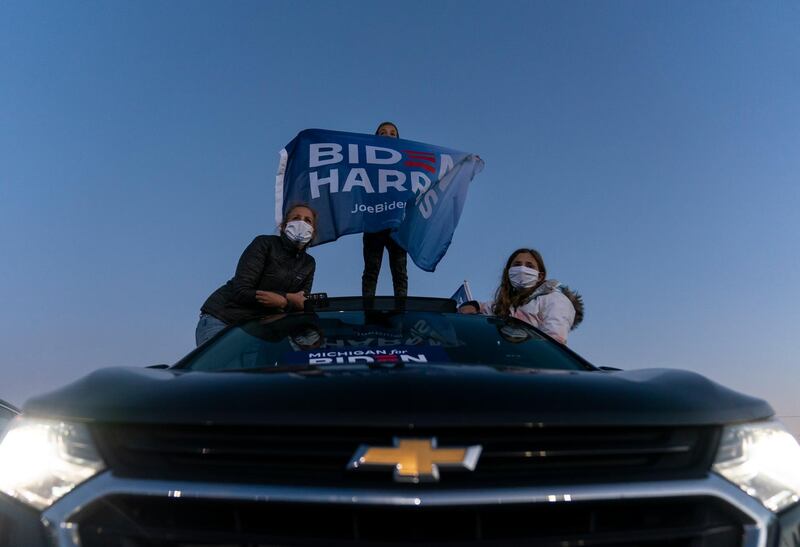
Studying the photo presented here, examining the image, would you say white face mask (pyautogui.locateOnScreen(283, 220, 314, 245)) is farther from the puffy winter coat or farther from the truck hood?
the truck hood

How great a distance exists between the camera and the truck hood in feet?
5.85

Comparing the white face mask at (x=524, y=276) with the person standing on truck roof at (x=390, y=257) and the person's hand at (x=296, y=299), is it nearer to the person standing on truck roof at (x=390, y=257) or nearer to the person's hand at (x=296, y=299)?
the person's hand at (x=296, y=299)

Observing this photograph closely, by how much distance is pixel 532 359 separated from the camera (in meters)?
3.22

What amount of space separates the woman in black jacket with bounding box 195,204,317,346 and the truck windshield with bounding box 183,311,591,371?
Result: 1590 mm

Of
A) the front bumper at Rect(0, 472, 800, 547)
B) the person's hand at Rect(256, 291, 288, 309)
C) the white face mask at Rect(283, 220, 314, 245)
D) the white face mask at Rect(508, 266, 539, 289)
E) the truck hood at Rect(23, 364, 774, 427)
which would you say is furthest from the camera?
the white face mask at Rect(508, 266, 539, 289)

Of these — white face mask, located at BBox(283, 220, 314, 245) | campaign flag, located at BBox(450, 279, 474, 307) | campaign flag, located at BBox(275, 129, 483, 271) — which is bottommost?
campaign flag, located at BBox(450, 279, 474, 307)

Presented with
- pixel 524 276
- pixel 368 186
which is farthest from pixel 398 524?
pixel 368 186

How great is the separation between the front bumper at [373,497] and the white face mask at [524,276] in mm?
3815

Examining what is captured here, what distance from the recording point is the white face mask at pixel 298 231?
5.50 metres

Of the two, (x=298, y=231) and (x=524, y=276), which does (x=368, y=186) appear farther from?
(x=524, y=276)

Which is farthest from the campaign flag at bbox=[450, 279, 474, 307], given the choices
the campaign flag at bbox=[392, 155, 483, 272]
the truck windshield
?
the truck windshield

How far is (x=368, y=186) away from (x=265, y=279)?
284 cm

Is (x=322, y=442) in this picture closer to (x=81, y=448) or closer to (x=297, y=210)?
(x=81, y=448)

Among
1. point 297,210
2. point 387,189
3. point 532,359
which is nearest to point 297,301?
point 297,210
